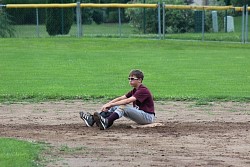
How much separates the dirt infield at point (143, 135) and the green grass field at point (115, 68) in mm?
1677

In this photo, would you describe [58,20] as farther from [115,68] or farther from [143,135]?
[143,135]

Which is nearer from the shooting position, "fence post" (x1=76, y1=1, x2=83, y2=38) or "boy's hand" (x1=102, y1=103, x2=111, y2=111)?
"boy's hand" (x1=102, y1=103, x2=111, y2=111)

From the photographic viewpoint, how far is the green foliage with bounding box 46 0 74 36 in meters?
37.4

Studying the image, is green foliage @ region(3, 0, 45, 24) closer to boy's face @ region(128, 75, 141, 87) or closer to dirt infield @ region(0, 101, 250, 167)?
dirt infield @ region(0, 101, 250, 167)

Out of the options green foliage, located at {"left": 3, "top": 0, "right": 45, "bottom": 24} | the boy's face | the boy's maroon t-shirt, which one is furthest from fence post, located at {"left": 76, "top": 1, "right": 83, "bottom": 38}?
the boy's face

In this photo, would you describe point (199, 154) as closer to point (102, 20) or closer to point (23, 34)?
point (23, 34)

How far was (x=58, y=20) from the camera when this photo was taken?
3766 cm

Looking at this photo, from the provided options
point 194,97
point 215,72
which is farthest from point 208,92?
point 215,72

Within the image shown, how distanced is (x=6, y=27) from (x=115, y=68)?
50.7ft

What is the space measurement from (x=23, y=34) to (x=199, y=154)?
94.7 feet

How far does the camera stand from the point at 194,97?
656 inches

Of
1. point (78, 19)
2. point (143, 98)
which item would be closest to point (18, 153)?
point (143, 98)

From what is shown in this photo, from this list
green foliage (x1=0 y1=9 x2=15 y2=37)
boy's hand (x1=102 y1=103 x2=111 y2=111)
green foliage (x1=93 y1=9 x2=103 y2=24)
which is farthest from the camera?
green foliage (x1=93 y1=9 x2=103 y2=24)

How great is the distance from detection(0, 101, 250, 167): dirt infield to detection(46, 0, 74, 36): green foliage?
21.9 metres
